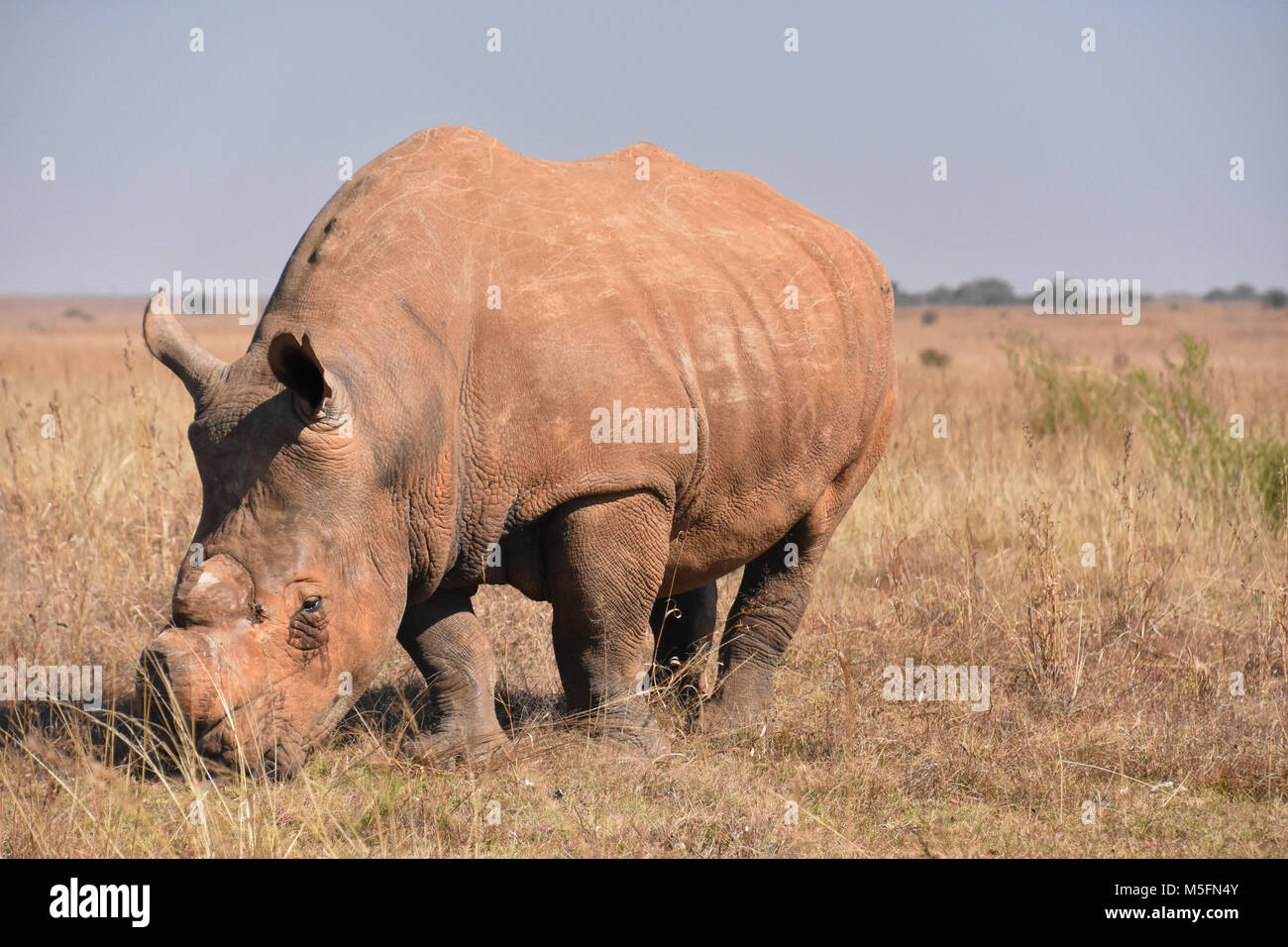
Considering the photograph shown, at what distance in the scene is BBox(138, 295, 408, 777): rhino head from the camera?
3.81 meters

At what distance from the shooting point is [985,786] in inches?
194

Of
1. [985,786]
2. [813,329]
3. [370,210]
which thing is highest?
[370,210]

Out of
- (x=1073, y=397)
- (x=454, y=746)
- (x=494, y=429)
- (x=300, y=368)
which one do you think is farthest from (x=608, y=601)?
(x=1073, y=397)

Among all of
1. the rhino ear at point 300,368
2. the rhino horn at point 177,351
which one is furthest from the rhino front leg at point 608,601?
the rhino horn at point 177,351

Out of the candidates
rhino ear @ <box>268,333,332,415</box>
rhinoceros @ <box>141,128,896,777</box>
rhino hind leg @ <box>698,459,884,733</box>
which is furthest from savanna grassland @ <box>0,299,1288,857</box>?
rhino ear @ <box>268,333,332,415</box>

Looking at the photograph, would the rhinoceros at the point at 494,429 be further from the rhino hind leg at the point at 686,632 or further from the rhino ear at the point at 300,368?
the rhino hind leg at the point at 686,632

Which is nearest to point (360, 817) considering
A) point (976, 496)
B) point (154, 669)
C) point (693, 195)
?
point (154, 669)

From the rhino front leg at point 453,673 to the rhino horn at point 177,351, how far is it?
124cm

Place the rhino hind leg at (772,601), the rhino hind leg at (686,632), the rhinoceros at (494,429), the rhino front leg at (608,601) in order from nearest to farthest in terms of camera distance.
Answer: the rhinoceros at (494,429) < the rhino front leg at (608,601) < the rhino hind leg at (772,601) < the rhino hind leg at (686,632)

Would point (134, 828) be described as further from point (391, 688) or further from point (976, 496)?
point (976, 496)

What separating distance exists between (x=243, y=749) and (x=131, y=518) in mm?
4156

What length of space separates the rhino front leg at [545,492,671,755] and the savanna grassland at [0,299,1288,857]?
0.15 metres

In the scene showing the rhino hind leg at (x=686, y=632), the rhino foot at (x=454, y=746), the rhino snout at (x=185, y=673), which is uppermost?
the rhino snout at (x=185, y=673)

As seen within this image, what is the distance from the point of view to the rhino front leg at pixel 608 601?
4617 millimetres
